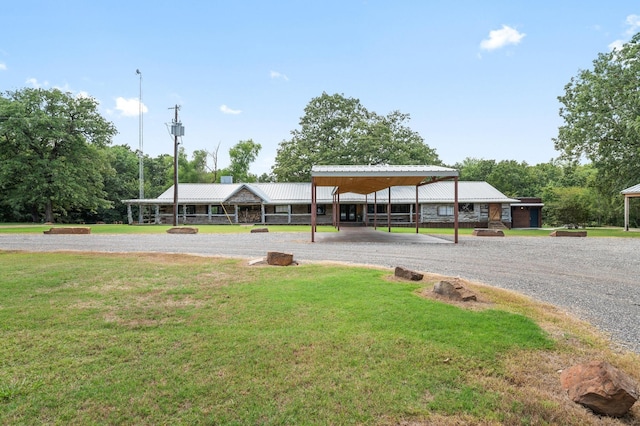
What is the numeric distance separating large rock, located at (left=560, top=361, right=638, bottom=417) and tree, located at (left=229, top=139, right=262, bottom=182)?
48378mm

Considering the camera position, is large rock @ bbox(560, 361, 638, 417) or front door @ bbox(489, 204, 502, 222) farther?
front door @ bbox(489, 204, 502, 222)

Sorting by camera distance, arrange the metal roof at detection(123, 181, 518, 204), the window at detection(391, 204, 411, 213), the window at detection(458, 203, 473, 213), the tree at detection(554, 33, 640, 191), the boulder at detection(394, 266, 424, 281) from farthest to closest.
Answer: the window at detection(391, 204, 411, 213) → the window at detection(458, 203, 473, 213) → the metal roof at detection(123, 181, 518, 204) → the tree at detection(554, 33, 640, 191) → the boulder at detection(394, 266, 424, 281)

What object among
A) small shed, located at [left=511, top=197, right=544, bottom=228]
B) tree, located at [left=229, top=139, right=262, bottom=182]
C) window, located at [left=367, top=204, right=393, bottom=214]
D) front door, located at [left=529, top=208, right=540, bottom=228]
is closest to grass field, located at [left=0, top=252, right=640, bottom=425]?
window, located at [left=367, top=204, right=393, bottom=214]

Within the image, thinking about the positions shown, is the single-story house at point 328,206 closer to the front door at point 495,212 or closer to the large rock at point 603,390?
the front door at point 495,212

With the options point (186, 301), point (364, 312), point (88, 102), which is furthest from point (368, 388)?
point (88, 102)

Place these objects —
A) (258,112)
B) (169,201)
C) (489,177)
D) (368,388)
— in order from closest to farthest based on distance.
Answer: (368,388), (169,201), (258,112), (489,177)

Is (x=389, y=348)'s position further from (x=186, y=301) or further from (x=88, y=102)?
(x=88, y=102)

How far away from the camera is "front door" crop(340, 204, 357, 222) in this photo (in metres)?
32.2

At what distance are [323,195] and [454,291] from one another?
2748 cm

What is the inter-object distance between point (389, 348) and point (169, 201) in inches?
A: 1187

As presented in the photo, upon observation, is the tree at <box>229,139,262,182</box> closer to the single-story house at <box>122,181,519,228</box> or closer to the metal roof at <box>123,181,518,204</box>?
the metal roof at <box>123,181,518,204</box>

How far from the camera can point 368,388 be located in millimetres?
2803

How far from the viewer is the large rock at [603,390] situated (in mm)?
2535

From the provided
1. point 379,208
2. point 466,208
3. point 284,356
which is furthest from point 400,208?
point 284,356
